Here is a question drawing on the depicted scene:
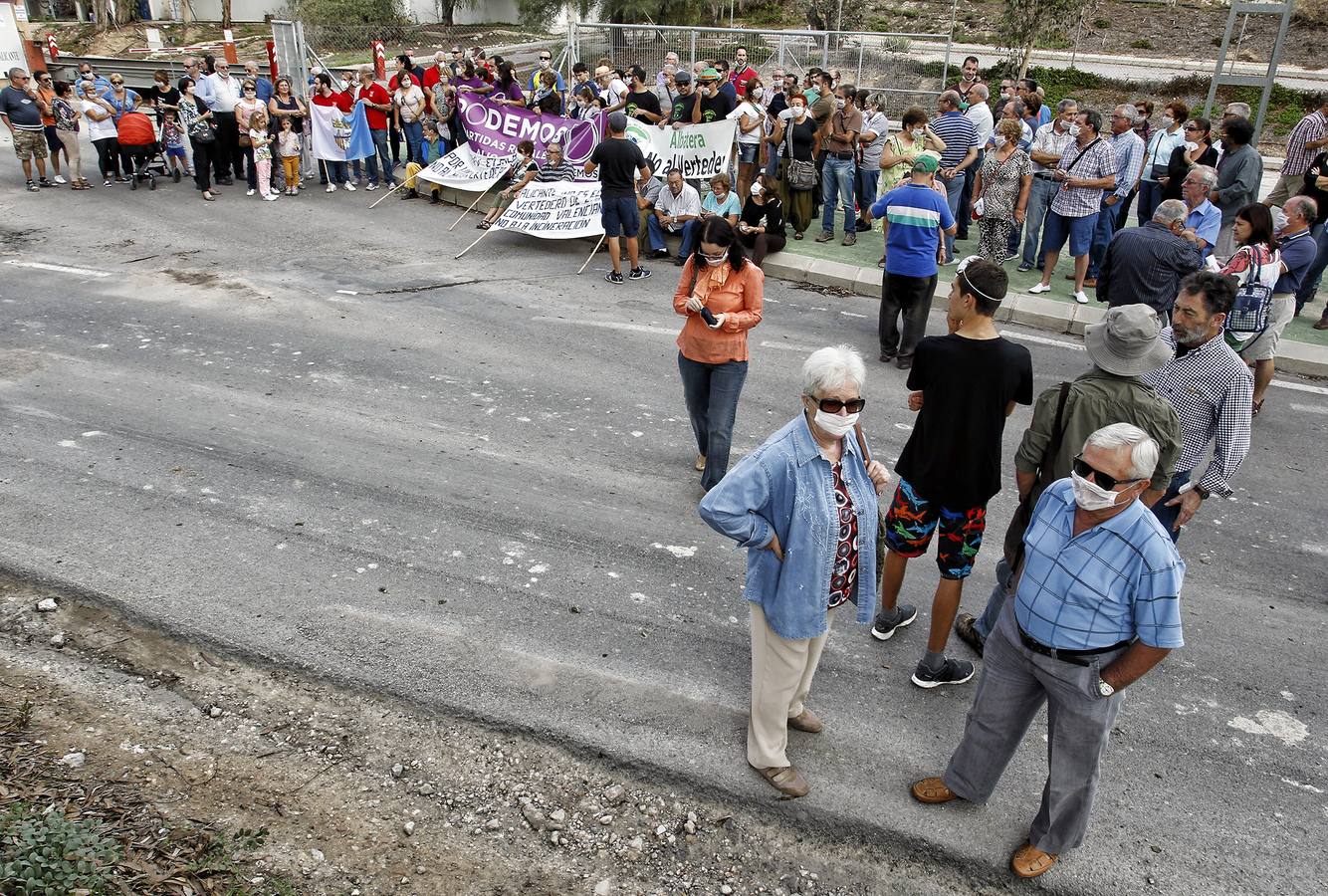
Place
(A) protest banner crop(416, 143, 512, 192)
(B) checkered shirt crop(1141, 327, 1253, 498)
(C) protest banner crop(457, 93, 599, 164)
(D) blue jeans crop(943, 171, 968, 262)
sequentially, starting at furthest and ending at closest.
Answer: (A) protest banner crop(416, 143, 512, 192) < (C) protest banner crop(457, 93, 599, 164) < (D) blue jeans crop(943, 171, 968, 262) < (B) checkered shirt crop(1141, 327, 1253, 498)

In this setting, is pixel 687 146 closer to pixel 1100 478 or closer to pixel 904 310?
pixel 904 310

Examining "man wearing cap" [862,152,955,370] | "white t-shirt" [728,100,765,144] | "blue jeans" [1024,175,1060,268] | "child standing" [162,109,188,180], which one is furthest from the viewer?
"child standing" [162,109,188,180]

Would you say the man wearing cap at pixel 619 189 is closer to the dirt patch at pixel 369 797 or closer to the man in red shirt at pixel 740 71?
the man in red shirt at pixel 740 71

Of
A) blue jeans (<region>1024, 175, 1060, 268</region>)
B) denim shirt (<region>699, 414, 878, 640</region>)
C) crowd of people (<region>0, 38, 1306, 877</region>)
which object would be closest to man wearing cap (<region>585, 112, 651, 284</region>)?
crowd of people (<region>0, 38, 1306, 877</region>)

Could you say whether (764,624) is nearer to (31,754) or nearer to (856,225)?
(31,754)

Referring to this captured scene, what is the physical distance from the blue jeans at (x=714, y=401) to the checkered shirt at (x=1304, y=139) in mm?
8385

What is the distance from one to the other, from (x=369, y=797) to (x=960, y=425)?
290 centimetres

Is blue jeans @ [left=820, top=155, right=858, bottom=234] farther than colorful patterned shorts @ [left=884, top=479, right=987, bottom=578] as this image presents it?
Yes

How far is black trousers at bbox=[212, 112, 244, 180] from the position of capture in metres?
15.0

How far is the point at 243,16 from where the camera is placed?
49.3 meters

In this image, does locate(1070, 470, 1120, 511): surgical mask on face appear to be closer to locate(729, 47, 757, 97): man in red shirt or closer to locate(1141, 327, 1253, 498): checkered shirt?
locate(1141, 327, 1253, 498): checkered shirt

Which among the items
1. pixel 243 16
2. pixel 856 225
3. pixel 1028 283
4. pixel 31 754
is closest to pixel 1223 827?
pixel 31 754

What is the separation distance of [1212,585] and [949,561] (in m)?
2.19

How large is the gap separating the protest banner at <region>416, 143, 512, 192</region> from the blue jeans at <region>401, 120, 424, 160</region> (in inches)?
55.4
